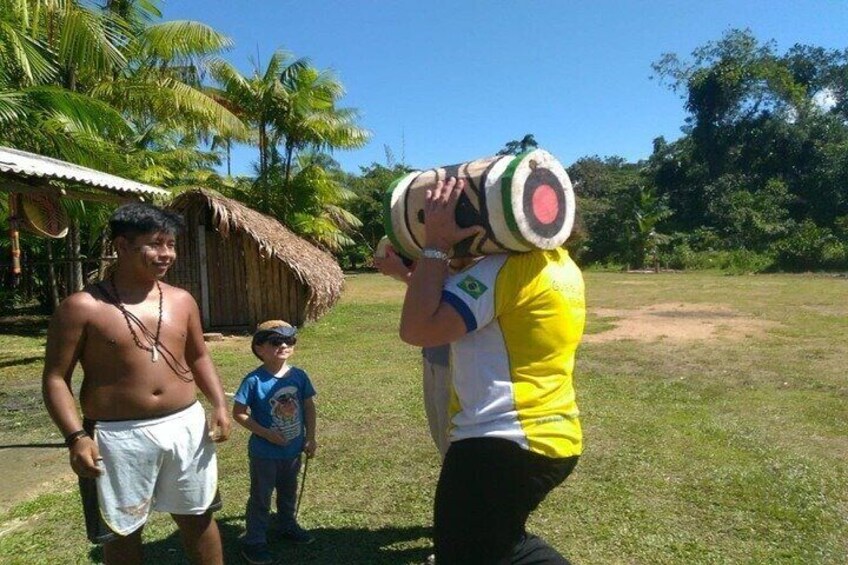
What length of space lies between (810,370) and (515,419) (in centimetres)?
793

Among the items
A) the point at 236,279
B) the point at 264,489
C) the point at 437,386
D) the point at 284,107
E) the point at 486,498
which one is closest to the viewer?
the point at 486,498

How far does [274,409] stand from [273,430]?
109mm

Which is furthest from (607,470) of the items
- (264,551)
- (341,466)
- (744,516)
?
(264,551)

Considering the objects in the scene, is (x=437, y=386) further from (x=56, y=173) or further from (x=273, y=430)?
(x=56, y=173)

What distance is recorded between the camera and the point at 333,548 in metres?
3.62

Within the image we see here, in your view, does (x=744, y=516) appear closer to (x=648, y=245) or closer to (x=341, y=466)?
(x=341, y=466)

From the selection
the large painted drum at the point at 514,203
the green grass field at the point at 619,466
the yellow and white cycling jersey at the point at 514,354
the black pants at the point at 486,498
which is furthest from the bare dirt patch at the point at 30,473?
the large painted drum at the point at 514,203

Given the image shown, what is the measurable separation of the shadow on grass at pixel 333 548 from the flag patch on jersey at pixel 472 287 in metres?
1.99

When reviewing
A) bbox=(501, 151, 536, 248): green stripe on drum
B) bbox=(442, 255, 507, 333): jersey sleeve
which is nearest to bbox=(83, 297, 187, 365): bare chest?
bbox=(442, 255, 507, 333): jersey sleeve

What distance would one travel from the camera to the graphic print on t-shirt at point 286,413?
3.49m

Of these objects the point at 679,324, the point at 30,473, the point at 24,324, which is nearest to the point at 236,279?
the point at 24,324

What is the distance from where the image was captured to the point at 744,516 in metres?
4.02

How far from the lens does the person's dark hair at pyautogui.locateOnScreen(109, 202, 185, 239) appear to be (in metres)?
2.59

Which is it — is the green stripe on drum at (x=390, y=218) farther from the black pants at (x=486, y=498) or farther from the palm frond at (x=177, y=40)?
the palm frond at (x=177, y=40)
